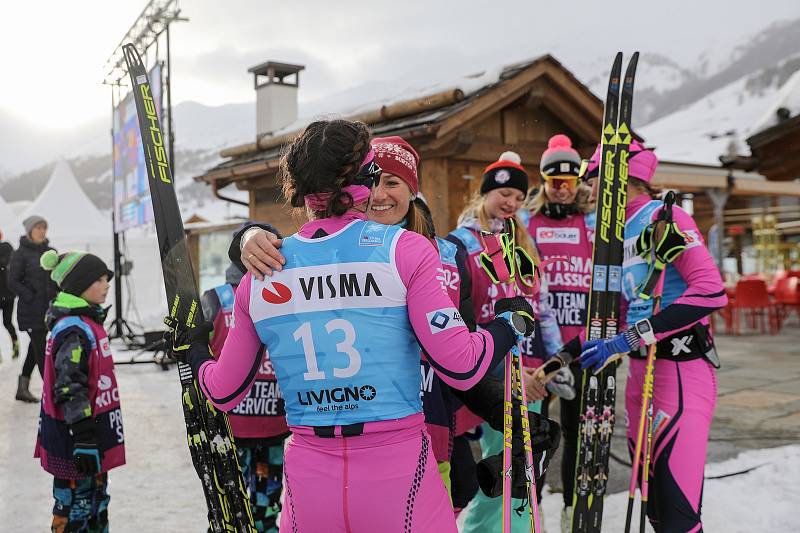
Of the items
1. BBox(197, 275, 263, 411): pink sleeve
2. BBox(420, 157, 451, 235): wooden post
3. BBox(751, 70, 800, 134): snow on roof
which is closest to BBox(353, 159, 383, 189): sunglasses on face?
BBox(197, 275, 263, 411): pink sleeve

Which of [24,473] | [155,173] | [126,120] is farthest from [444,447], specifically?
[126,120]

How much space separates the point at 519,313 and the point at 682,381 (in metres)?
1.41

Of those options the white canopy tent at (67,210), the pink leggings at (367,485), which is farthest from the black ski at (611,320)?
the white canopy tent at (67,210)

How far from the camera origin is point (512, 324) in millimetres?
1761

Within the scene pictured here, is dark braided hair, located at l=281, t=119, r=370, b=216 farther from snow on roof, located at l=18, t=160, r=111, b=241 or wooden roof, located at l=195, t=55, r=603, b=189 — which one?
snow on roof, located at l=18, t=160, r=111, b=241

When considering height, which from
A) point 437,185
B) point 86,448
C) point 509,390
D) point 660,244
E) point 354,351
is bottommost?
point 86,448

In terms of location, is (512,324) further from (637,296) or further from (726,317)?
(726,317)

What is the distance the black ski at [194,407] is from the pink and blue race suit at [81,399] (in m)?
0.79

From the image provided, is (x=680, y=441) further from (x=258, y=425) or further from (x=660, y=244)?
(x=258, y=425)

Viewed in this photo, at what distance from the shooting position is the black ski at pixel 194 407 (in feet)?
7.58

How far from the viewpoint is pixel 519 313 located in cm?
179

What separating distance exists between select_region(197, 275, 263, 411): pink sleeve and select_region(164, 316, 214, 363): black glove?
13.4 inches

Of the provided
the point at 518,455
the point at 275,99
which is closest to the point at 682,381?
the point at 518,455

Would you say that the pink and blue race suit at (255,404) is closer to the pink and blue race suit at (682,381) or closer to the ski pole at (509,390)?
the ski pole at (509,390)
